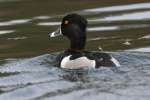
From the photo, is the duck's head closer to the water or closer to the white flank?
the water

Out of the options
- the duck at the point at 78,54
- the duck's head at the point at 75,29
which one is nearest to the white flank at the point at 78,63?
the duck at the point at 78,54

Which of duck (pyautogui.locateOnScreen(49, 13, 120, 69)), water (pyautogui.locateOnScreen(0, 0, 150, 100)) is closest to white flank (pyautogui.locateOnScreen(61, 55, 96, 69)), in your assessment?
duck (pyautogui.locateOnScreen(49, 13, 120, 69))

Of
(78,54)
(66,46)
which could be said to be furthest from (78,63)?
(66,46)

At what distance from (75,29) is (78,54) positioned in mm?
847

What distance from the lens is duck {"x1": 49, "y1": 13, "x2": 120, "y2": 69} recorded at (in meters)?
13.8

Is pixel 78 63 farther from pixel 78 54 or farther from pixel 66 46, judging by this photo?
pixel 66 46

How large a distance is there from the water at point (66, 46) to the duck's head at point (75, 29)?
57 cm

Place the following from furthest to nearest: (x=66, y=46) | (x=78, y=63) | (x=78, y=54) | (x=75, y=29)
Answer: (x=66, y=46) < (x=75, y=29) < (x=78, y=54) < (x=78, y=63)

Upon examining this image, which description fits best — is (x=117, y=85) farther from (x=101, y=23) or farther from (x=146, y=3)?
(x=146, y=3)

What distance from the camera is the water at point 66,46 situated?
39.9ft

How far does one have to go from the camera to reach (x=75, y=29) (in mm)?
14938

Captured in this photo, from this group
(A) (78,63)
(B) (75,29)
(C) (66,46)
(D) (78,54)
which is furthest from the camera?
(C) (66,46)

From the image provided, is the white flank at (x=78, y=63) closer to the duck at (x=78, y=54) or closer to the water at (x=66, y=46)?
the duck at (x=78, y=54)

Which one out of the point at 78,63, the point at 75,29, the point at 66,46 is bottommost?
the point at 66,46
